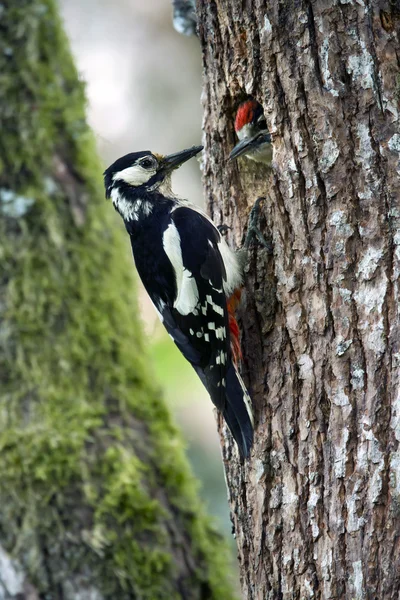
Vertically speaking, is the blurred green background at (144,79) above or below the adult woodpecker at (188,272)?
above

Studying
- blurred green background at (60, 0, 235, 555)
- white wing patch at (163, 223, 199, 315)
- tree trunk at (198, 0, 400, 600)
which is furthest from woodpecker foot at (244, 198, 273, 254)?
blurred green background at (60, 0, 235, 555)

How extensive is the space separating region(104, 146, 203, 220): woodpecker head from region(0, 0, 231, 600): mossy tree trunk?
1.92 feet

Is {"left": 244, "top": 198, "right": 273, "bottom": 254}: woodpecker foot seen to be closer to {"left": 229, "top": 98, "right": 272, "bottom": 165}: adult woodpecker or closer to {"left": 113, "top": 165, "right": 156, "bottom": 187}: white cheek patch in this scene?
{"left": 229, "top": 98, "right": 272, "bottom": 165}: adult woodpecker

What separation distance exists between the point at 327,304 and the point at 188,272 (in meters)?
0.77

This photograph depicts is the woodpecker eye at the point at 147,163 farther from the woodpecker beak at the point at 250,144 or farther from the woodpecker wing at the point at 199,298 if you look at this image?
the woodpecker beak at the point at 250,144

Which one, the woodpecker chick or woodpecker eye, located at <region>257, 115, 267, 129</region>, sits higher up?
the woodpecker chick

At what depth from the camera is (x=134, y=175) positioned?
336 centimetres

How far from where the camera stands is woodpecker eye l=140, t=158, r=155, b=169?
335 cm

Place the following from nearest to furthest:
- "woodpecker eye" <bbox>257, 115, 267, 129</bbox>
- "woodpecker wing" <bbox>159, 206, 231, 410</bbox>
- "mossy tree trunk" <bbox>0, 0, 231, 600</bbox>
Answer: "woodpecker wing" <bbox>159, 206, 231, 410</bbox>
"woodpecker eye" <bbox>257, 115, 267, 129</bbox>
"mossy tree trunk" <bbox>0, 0, 231, 600</bbox>

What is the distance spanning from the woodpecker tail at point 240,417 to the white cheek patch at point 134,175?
117 centimetres

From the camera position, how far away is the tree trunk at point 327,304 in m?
2.29

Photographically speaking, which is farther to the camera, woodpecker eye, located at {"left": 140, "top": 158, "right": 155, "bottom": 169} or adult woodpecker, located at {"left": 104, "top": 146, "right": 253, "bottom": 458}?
woodpecker eye, located at {"left": 140, "top": 158, "right": 155, "bottom": 169}

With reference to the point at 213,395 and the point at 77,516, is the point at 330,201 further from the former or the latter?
the point at 77,516

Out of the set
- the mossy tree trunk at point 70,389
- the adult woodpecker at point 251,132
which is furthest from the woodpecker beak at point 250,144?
the mossy tree trunk at point 70,389
